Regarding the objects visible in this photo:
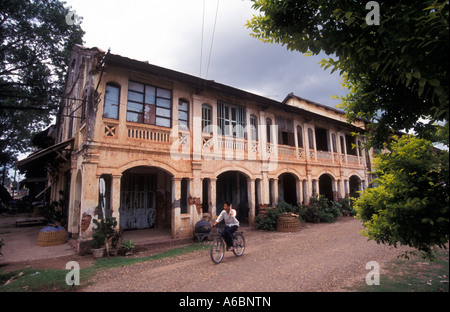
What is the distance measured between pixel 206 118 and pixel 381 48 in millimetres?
8668

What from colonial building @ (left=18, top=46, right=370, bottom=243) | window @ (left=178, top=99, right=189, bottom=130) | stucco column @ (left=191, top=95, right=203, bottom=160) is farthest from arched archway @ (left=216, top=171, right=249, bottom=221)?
window @ (left=178, top=99, right=189, bottom=130)

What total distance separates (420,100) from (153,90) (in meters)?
8.87

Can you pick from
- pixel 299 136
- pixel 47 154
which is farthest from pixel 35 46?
pixel 299 136

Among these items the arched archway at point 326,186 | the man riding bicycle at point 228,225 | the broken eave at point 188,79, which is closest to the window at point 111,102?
the broken eave at point 188,79

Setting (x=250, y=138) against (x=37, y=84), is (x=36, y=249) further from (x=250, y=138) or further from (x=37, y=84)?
(x=37, y=84)

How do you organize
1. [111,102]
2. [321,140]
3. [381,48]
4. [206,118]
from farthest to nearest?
[321,140] → [206,118] → [111,102] → [381,48]

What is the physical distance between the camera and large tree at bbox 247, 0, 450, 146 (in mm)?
2033

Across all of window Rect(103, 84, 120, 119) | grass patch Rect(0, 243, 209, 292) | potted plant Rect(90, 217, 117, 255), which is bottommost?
grass patch Rect(0, 243, 209, 292)

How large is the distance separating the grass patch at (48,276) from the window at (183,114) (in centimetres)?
540

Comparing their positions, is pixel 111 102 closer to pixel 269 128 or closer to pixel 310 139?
pixel 269 128

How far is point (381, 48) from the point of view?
2.49m

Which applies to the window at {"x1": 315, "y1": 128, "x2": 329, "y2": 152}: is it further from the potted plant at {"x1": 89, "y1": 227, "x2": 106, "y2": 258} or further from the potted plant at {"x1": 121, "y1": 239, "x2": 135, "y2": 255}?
the potted plant at {"x1": 89, "y1": 227, "x2": 106, "y2": 258}

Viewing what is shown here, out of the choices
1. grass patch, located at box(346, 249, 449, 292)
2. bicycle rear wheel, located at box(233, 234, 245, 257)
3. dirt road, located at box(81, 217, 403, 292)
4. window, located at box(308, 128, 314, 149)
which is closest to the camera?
grass patch, located at box(346, 249, 449, 292)

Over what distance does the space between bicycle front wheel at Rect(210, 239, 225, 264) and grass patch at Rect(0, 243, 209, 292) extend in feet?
5.70
